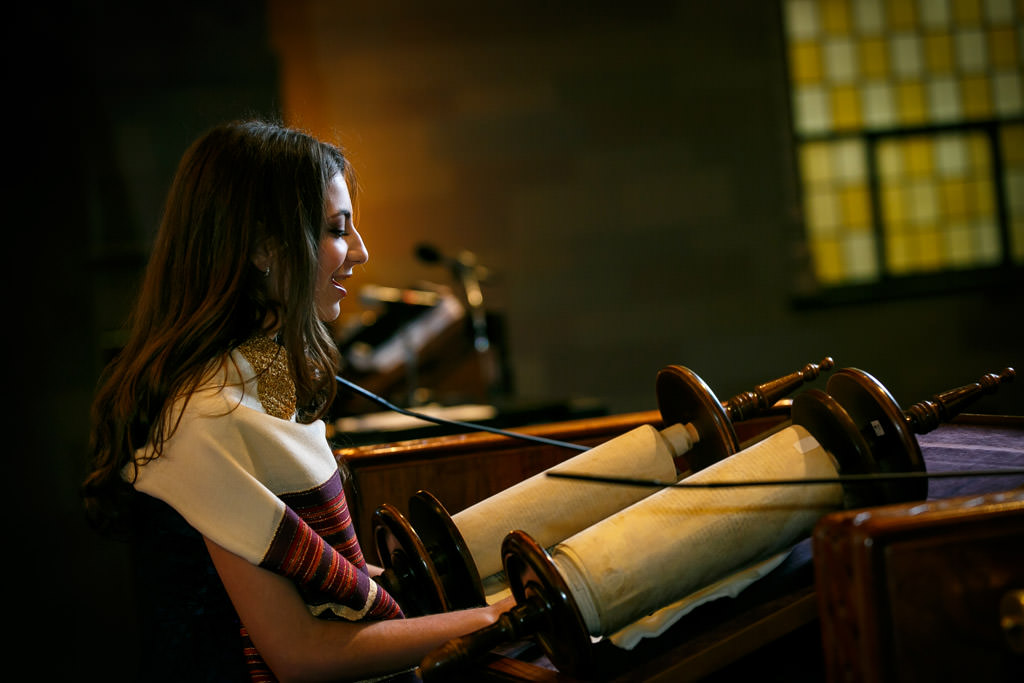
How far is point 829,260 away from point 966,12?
5.88 feet

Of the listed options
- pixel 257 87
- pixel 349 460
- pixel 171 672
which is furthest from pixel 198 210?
pixel 257 87

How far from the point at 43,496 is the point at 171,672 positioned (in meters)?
3.05

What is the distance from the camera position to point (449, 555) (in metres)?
1.05

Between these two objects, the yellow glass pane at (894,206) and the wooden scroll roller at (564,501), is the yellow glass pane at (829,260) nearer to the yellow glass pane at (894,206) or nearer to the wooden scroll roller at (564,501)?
the yellow glass pane at (894,206)

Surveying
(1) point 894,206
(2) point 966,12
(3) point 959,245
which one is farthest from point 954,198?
(2) point 966,12

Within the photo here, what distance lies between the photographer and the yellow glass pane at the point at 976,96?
5.86 meters

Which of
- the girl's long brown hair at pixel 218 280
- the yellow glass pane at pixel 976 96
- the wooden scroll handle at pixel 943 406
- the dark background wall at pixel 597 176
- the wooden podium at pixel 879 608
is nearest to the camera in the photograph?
the wooden podium at pixel 879 608

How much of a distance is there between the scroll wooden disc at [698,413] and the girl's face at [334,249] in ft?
1.44

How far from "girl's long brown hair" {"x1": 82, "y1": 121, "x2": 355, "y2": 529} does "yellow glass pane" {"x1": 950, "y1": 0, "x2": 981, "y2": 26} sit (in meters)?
5.79

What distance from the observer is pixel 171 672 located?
3.48ft

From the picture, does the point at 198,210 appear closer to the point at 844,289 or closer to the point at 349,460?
the point at 349,460

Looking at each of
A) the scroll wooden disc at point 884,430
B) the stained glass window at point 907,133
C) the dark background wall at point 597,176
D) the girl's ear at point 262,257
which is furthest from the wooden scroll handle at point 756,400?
the stained glass window at point 907,133

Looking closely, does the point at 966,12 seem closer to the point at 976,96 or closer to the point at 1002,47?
the point at 1002,47

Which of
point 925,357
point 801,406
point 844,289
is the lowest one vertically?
point 925,357
